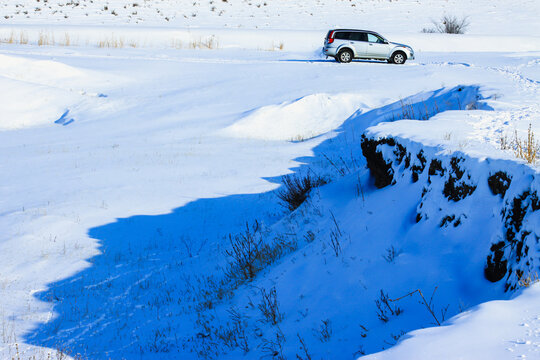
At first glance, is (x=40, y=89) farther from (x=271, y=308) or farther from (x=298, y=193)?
(x=271, y=308)

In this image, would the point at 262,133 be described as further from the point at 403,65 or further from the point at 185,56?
the point at 185,56

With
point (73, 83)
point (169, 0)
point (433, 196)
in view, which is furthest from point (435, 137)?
point (169, 0)

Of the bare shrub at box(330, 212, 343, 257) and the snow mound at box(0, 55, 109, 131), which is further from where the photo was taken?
the snow mound at box(0, 55, 109, 131)

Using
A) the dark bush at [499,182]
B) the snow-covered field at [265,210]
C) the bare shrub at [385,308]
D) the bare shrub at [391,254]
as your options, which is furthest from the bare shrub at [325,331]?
the dark bush at [499,182]

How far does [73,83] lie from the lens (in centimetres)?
2264

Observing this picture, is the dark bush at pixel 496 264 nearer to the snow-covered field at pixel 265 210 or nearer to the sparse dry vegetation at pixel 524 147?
the snow-covered field at pixel 265 210

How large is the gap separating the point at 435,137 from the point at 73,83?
19.9 meters

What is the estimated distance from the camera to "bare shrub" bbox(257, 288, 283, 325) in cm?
519

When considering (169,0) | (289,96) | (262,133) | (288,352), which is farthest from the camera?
(169,0)

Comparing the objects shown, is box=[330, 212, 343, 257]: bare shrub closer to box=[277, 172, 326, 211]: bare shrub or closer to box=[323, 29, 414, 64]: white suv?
box=[277, 172, 326, 211]: bare shrub

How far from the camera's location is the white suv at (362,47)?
2408 centimetres

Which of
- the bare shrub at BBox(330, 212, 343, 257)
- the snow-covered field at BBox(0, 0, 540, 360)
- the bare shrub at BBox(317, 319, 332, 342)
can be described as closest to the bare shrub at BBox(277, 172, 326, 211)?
the snow-covered field at BBox(0, 0, 540, 360)

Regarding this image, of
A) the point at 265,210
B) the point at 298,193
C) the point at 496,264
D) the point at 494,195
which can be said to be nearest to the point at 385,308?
the point at 496,264

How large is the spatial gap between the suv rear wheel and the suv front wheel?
6.26ft
